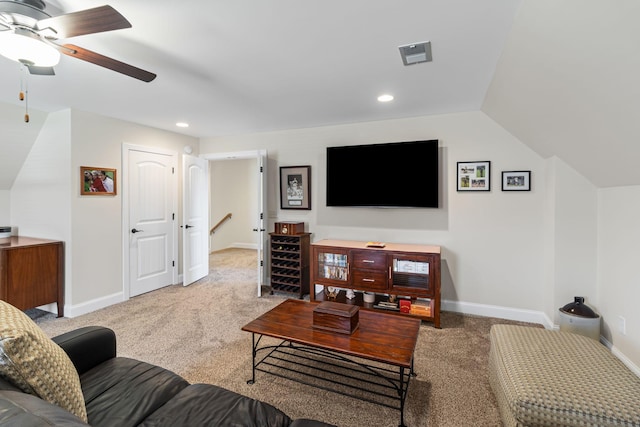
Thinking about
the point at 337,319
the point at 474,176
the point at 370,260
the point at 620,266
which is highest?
the point at 474,176

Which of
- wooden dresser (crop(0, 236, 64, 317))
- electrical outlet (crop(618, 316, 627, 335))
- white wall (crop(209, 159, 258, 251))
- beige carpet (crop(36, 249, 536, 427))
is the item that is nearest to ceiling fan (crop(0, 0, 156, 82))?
beige carpet (crop(36, 249, 536, 427))

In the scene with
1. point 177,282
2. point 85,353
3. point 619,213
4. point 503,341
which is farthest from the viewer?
point 177,282

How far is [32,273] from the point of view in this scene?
128 inches

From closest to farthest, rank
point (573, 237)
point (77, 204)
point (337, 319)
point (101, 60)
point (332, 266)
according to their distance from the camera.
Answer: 1. point (101, 60)
2. point (337, 319)
3. point (573, 237)
4. point (77, 204)
5. point (332, 266)

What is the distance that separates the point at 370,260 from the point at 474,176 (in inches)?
60.8

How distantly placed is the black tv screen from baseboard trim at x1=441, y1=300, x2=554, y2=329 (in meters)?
1.22

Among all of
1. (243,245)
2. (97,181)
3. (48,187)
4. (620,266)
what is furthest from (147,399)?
(243,245)

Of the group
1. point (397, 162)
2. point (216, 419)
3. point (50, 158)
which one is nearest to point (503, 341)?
point (216, 419)

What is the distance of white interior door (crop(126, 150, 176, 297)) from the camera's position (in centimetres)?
409

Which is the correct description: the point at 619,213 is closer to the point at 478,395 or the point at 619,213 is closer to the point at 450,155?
the point at 450,155

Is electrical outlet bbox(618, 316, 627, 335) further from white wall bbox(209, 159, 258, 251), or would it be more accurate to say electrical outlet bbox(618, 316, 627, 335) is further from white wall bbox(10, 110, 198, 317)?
white wall bbox(209, 159, 258, 251)

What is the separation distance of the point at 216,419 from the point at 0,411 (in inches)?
30.4

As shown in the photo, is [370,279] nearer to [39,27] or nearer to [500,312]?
[500,312]

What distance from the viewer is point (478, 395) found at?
81.7 inches
